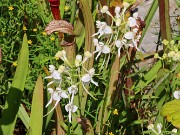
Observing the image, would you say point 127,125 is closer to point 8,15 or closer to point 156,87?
point 156,87

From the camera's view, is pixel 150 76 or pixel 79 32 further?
pixel 150 76

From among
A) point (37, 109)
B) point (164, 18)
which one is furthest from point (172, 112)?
point (164, 18)

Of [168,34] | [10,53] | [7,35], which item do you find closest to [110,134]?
[168,34]

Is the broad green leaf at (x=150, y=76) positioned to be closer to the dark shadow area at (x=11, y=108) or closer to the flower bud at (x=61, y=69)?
the dark shadow area at (x=11, y=108)

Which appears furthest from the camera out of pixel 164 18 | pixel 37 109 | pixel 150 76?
pixel 150 76

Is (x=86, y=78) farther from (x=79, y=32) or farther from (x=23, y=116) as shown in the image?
(x=79, y=32)

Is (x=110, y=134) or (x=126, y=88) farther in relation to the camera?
(x=126, y=88)
